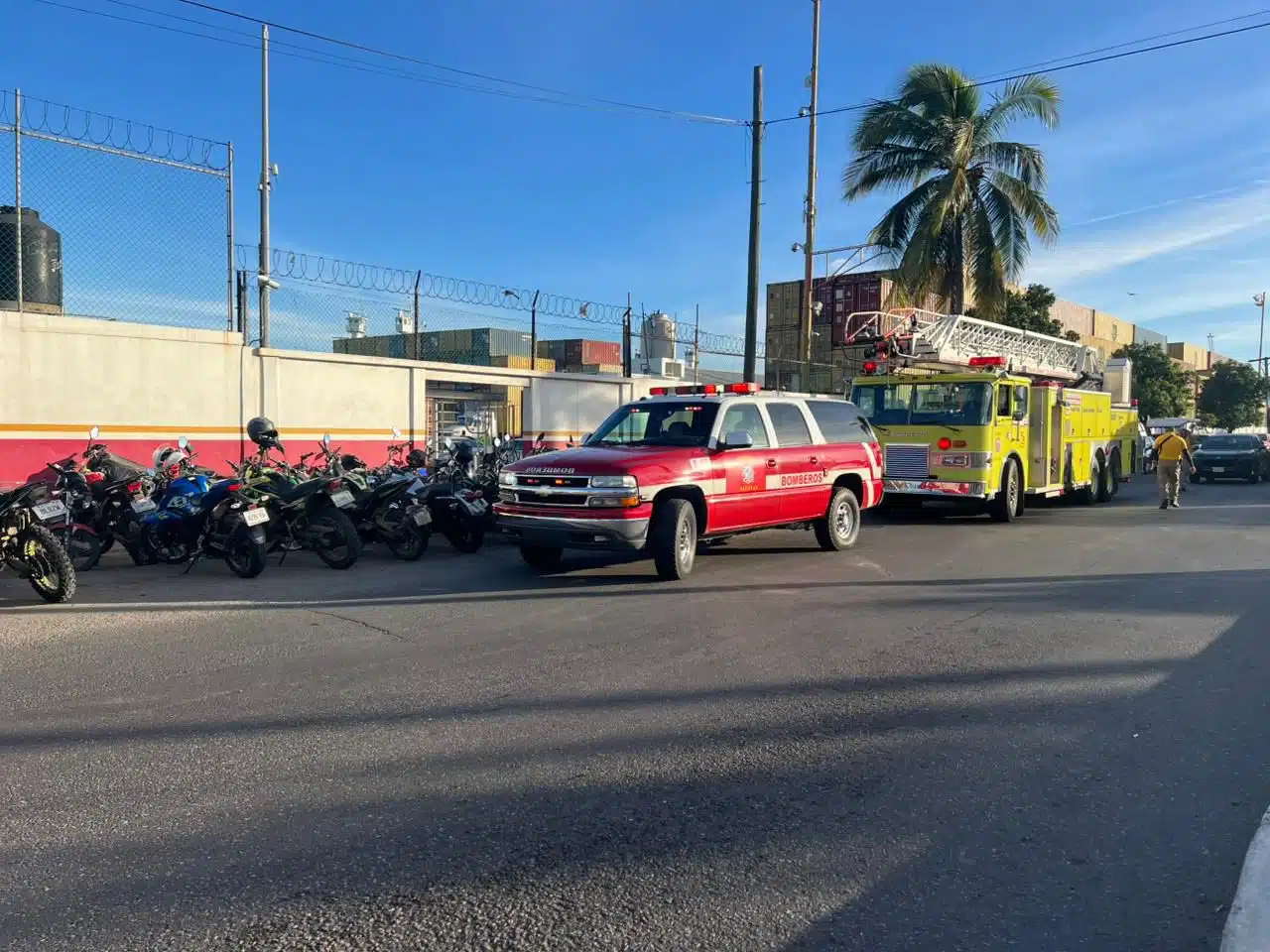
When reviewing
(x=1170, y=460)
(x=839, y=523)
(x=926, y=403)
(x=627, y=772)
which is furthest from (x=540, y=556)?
(x=1170, y=460)

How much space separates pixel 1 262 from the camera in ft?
44.1

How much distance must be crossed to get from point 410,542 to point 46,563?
3.71 m

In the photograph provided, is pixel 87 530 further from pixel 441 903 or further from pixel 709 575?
pixel 441 903

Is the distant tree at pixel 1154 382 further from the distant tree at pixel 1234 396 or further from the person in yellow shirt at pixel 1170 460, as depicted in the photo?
the person in yellow shirt at pixel 1170 460

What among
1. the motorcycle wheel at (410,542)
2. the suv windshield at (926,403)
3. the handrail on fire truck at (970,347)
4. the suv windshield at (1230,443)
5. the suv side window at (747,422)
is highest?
the handrail on fire truck at (970,347)

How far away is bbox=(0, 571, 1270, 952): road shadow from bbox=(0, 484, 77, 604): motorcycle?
12.8 ft

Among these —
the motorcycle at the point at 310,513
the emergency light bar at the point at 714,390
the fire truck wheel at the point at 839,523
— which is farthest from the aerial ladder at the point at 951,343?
the motorcycle at the point at 310,513

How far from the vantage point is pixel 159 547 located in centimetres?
1080

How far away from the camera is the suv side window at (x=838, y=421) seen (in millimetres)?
12062

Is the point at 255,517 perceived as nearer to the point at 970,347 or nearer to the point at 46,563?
the point at 46,563

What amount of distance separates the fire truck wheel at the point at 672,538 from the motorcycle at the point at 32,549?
17.1 feet

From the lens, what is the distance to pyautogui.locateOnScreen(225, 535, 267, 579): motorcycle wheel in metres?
9.84

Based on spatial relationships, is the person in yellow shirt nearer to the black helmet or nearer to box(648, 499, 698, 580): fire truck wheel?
box(648, 499, 698, 580): fire truck wheel

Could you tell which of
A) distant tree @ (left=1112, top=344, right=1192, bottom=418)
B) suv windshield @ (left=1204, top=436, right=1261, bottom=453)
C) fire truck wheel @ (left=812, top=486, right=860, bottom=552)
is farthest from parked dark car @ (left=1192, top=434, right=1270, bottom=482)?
distant tree @ (left=1112, top=344, right=1192, bottom=418)
